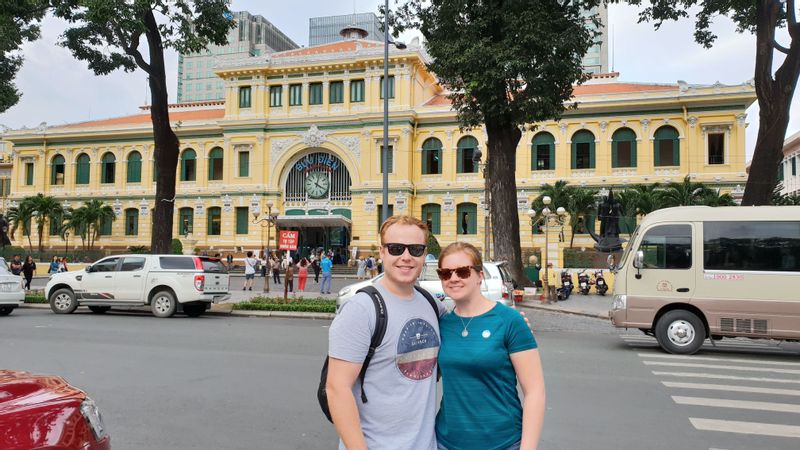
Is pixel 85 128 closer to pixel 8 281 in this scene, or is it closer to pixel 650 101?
pixel 8 281

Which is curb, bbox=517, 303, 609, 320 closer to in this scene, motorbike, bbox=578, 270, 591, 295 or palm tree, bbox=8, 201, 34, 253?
motorbike, bbox=578, 270, 591, 295

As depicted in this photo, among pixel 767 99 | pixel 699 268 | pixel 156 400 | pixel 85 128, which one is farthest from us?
pixel 85 128

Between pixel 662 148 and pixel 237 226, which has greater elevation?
pixel 662 148

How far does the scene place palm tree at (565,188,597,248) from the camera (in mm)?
36625

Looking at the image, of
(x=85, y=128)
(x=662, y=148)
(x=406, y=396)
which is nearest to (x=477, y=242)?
(x=662, y=148)

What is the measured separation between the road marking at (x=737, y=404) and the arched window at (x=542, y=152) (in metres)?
35.1

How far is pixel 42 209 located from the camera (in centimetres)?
4669

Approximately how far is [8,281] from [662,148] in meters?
36.9

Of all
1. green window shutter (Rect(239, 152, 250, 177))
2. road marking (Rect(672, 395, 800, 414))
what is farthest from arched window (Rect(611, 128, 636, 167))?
road marking (Rect(672, 395, 800, 414))

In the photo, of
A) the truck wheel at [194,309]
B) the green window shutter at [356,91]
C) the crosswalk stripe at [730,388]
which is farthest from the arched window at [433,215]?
the crosswalk stripe at [730,388]

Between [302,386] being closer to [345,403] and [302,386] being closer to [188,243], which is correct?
[345,403]

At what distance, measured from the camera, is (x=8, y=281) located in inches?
636

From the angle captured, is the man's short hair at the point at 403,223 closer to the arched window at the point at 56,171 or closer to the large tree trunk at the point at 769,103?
the large tree trunk at the point at 769,103

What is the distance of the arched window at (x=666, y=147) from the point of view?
38844 mm
